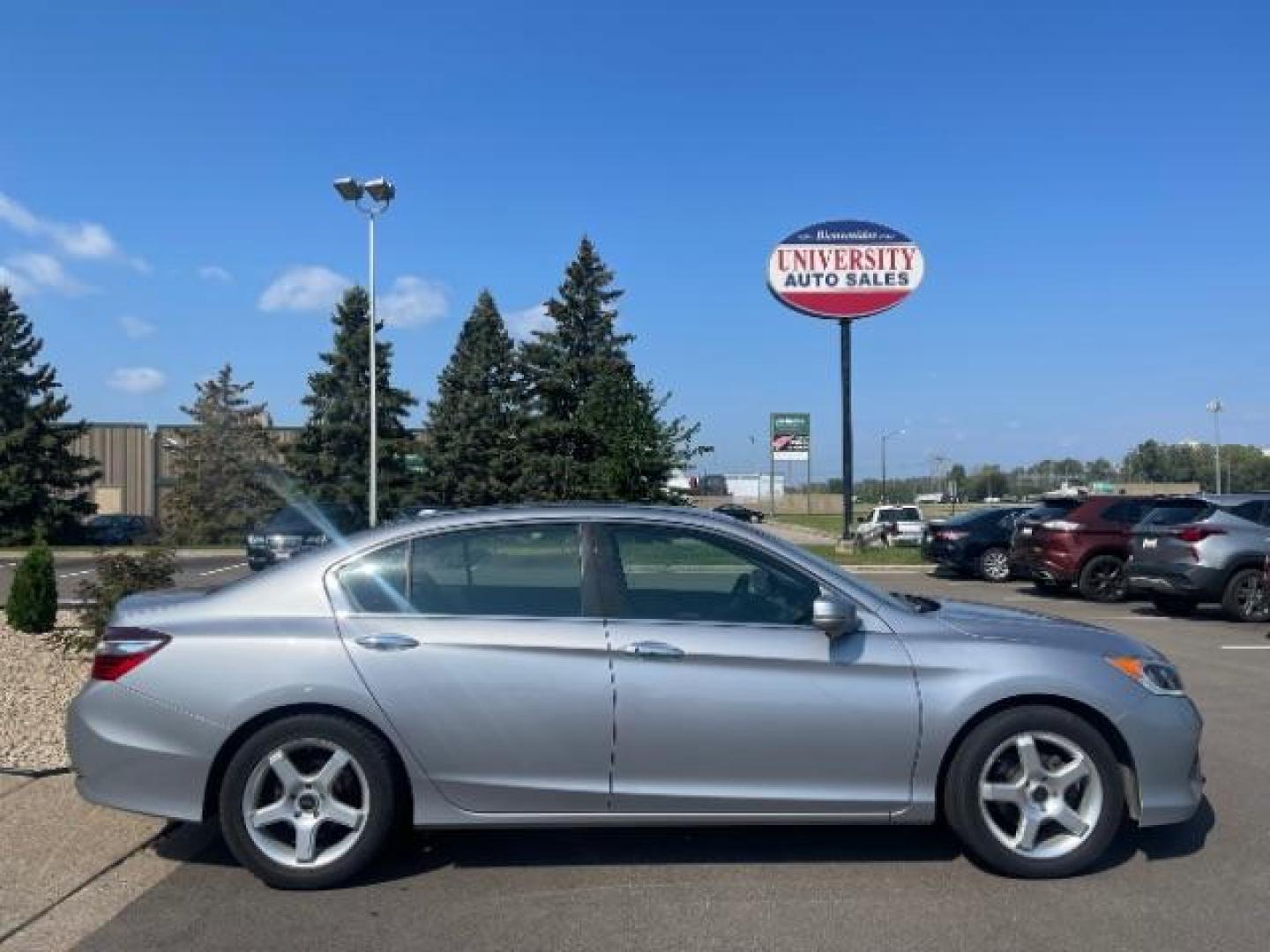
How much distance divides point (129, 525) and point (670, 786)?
49087 millimetres

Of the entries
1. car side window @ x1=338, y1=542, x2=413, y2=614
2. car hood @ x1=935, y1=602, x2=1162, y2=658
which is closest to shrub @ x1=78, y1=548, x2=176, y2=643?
car side window @ x1=338, y1=542, x2=413, y2=614

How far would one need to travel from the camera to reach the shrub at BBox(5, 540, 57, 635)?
11156 millimetres

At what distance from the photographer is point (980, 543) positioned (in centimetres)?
2156

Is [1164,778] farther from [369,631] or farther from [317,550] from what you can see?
[317,550]

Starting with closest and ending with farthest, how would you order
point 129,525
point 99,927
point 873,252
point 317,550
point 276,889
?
point 99,927
point 276,889
point 317,550
point 873,252
point 129,525

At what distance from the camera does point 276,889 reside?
462 centimetres

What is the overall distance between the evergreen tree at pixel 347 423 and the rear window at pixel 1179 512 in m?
31.3

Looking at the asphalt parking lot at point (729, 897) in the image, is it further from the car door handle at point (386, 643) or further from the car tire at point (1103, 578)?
the car tire at point (1103, 578)

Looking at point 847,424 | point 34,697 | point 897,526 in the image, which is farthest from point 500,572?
point 897,526

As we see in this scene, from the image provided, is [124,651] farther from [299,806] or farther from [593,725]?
[593,725]

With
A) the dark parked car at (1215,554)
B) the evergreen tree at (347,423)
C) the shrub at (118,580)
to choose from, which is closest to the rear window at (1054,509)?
the dark parked car at (1215,554)

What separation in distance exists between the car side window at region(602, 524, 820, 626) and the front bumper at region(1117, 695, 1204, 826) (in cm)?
147

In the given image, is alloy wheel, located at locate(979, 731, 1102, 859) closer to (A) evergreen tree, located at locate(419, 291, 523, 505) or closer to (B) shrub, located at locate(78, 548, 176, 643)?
(B) shrub, located at locate(78, 548, 176, 643)

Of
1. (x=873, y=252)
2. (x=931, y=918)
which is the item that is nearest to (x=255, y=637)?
(x=931, y=918)
